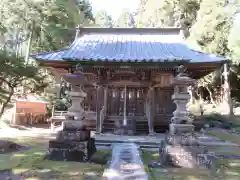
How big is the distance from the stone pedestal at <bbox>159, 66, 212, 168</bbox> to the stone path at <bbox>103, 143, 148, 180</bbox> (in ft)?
3.05

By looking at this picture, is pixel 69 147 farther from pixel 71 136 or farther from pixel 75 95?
pixel 75 95

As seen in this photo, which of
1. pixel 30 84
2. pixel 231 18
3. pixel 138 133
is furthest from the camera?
A: pixel 231 18

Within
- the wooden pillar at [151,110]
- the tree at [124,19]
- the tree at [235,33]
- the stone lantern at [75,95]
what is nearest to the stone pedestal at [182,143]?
the stone lantern at [75,95]

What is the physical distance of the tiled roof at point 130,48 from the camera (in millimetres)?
9664

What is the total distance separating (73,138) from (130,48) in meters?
6.12

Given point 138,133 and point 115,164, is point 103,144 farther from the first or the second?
point 115,164

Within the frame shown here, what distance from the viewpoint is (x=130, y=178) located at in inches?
188

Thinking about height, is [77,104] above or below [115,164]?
above

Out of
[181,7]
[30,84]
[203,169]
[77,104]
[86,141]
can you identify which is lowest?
[203,169]

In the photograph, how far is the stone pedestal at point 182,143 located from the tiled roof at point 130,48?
2.23m

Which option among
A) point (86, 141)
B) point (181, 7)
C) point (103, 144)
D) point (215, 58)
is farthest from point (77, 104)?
point (181, 7)

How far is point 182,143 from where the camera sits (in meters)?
6.58

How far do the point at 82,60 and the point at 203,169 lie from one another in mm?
5369

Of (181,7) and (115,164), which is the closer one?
(115,164)
